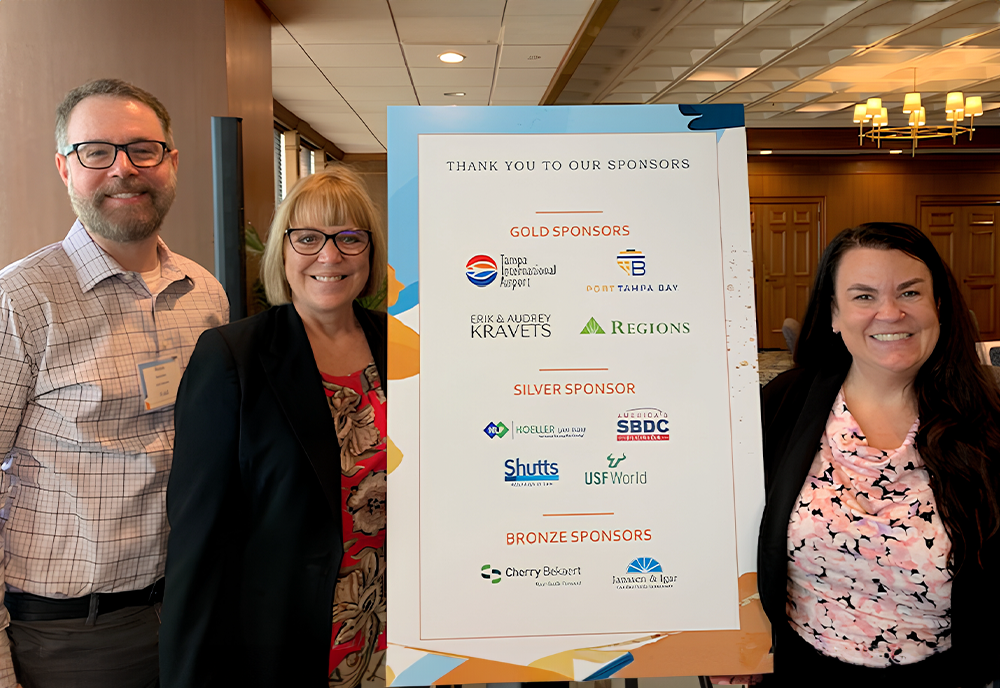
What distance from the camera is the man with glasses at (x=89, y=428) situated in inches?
62.7

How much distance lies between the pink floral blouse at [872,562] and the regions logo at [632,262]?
636 millimetres

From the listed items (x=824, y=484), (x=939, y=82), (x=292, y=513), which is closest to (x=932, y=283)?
(x=824, y=484)

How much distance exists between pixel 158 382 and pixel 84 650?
648mm

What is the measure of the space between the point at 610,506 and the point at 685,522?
0.16 meters

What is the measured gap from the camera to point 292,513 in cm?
146

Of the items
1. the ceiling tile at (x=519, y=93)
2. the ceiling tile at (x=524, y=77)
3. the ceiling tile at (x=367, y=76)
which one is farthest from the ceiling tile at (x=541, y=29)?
the ceiling tile at (x=519, y=93)

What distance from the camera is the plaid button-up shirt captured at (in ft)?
5.19

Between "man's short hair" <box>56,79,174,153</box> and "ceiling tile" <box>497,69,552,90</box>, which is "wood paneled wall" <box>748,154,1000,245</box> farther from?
"man's short hair" <box>56,79,174,153</box>

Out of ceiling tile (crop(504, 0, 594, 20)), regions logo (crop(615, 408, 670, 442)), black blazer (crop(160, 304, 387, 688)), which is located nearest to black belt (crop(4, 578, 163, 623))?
black blazer (crop(160, 304, 387, 688))

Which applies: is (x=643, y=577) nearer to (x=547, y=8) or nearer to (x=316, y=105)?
(x=547, y=8)

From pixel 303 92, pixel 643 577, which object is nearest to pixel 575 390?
pixel 643 577

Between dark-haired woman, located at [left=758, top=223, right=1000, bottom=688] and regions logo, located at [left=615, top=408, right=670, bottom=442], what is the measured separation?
295 millimetres

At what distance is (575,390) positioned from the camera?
1434 mm

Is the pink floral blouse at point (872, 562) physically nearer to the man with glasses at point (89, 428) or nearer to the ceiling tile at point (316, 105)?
the man with glasses at point (89, 428)
